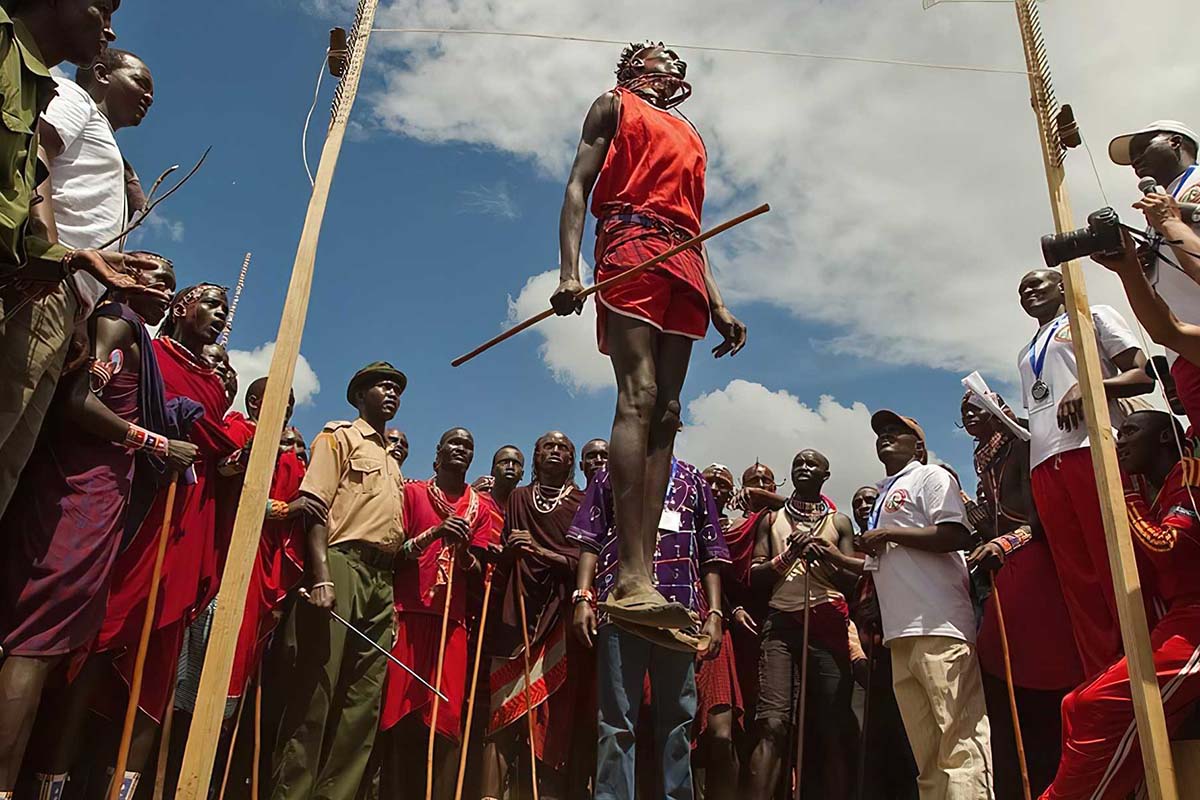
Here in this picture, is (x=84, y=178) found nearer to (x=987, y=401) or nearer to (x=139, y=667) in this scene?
(x=139, y=667)

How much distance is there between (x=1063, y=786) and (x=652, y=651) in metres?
1.74

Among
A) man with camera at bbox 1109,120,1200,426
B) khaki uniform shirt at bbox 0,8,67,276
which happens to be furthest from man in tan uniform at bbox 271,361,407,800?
man with camera at bbox 1109,120,1200,426

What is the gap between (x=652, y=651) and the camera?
168 inches

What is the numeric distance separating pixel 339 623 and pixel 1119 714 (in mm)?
3872

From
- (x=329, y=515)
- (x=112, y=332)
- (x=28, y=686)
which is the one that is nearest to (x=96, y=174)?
Answer: (x=112, y=332)

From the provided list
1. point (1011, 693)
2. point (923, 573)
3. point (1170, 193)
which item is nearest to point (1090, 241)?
point (1170, 193)

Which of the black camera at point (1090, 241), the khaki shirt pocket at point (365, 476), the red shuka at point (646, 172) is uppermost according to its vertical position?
the red shuka at point (646, 172)

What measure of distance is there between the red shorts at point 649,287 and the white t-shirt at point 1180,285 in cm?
174

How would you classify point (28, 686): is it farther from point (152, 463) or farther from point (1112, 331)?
point (1112, 331)

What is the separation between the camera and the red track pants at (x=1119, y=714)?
11.2ft

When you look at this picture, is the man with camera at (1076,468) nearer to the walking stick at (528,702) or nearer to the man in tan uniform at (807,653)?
the man in tan uniform at (807,653)

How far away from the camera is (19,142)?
2650 mm

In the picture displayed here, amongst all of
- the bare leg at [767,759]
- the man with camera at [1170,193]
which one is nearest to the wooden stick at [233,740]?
the bare leg at [767,759]

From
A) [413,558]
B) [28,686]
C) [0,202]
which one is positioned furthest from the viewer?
[413,558]
